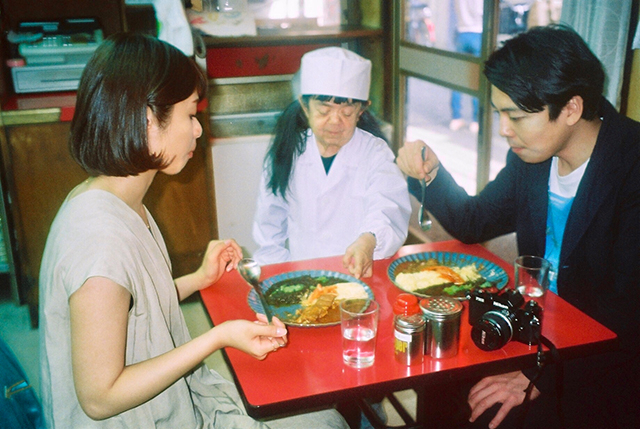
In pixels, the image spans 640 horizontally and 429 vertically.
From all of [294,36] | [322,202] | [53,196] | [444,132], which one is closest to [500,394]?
[322,202]

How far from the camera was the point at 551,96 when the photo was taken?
58.9 inches

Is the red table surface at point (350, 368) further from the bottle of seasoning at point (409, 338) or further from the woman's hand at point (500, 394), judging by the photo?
Result: the woman's hand at point (500, 394)

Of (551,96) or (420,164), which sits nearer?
(551,96)

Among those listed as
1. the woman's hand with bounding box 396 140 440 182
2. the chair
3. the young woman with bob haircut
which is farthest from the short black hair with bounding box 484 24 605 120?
the chair

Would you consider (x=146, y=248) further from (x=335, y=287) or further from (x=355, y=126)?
(x=355, y=126)

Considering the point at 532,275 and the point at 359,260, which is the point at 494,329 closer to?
the point at 532,275

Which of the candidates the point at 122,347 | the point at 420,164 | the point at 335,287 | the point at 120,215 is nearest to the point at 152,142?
the point at 120,215

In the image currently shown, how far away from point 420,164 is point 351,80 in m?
0.48

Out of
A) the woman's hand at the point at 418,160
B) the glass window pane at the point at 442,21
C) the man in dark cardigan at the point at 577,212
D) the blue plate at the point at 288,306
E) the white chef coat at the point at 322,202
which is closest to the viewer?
the blue plate at the point at 288,306

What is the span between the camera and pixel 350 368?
3.81 ft

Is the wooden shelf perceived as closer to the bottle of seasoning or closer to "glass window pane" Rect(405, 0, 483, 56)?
"glass window pane" Rect(405, 0, 483, 56)

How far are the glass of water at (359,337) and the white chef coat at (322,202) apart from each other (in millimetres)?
979

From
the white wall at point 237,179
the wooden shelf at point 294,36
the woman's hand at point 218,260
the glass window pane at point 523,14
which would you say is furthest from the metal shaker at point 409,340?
the wooden shelf at point 294,36

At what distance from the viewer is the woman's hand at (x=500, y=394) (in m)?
1.46
